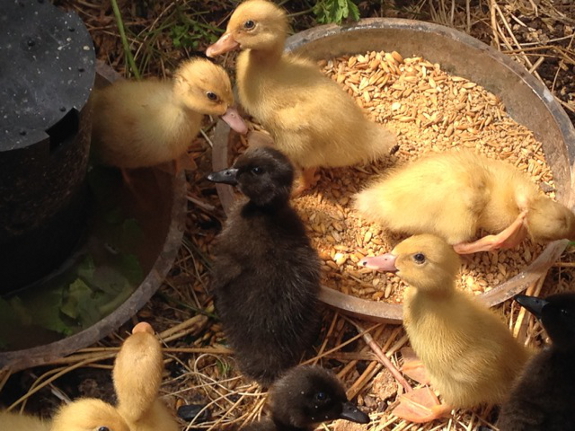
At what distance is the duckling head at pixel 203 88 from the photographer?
109 inches

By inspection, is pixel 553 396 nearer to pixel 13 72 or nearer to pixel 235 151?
pixel 235 151

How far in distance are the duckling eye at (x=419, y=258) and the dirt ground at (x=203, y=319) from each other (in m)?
0.50

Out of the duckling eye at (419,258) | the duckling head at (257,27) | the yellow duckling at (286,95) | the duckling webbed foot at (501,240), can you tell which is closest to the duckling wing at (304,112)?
the yellow duckling at (286,95)

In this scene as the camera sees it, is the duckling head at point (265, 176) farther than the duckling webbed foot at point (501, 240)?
No

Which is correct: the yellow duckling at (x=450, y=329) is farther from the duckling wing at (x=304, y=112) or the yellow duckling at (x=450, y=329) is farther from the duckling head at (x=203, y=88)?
the duckling head at (x=203, y=88)

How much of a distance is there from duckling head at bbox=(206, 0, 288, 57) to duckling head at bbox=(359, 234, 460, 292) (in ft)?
2.62

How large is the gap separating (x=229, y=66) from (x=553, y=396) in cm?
175

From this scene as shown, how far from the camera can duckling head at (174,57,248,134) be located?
277 centimetres

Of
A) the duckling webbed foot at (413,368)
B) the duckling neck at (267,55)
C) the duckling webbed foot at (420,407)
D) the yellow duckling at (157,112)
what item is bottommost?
the duckling webbed foot at (420,407)

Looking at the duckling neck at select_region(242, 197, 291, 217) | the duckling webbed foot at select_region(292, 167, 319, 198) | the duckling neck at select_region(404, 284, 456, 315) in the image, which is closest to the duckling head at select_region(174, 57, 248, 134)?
the duckling neck at select_region(242, 197, 291, 217)

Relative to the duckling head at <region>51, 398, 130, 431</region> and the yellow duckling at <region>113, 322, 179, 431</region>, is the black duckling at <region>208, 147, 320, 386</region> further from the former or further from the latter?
the duckling head at <region>51, 398, 130, 431</region>

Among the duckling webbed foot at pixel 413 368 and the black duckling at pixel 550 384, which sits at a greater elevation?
the black duckling at pixel 550 384

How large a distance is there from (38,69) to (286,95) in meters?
0.84

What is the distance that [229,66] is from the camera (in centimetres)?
341
